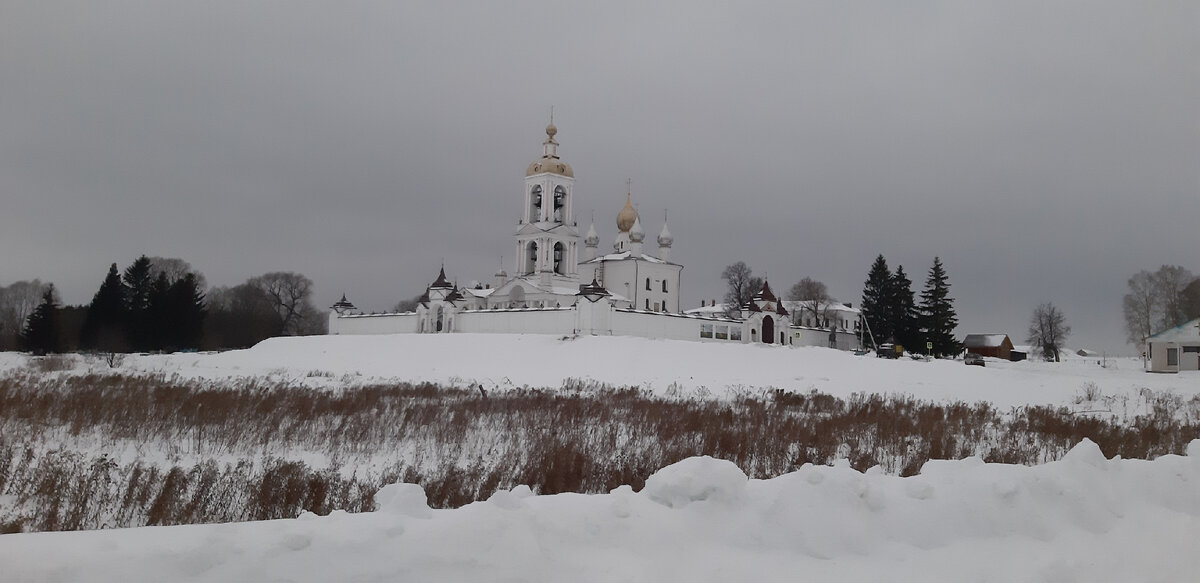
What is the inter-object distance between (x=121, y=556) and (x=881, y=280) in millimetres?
64055

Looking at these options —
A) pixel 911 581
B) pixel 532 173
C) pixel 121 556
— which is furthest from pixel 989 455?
pixel 532 173

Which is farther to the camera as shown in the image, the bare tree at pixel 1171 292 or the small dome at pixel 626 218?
the small dome at pixel 626 218

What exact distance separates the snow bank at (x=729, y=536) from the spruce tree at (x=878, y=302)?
185 feet

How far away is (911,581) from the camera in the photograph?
5.24 metres

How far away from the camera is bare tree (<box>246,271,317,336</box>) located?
82000mm

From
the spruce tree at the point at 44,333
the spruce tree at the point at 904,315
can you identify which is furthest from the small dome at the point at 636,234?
the spruce tree at the point at 44,333

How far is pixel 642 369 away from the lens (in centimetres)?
3603

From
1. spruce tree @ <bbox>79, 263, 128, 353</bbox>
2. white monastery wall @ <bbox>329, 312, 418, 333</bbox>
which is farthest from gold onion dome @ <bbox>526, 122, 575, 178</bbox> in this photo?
spruce tree @ <bbox>79, 263, 128, 353</bbox>

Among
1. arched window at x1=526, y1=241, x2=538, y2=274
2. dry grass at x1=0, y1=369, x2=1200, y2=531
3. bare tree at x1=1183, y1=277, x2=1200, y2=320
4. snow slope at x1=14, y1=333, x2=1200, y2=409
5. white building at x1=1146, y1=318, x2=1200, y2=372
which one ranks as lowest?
dry grass at x1=0, y1=369, x2=1200, y2=531

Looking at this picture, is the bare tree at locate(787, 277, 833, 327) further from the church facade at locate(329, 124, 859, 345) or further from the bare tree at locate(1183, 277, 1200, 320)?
the bare tree at locate(1183, 277, 1200, 320)

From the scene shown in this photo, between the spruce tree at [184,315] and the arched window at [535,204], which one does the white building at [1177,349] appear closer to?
the arched window at [535,204]

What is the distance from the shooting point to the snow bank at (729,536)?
4.05 metres

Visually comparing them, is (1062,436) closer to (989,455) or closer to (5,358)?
(989,455)

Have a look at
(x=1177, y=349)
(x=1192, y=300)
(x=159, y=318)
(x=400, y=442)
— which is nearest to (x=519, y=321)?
(x=159, y=318)
